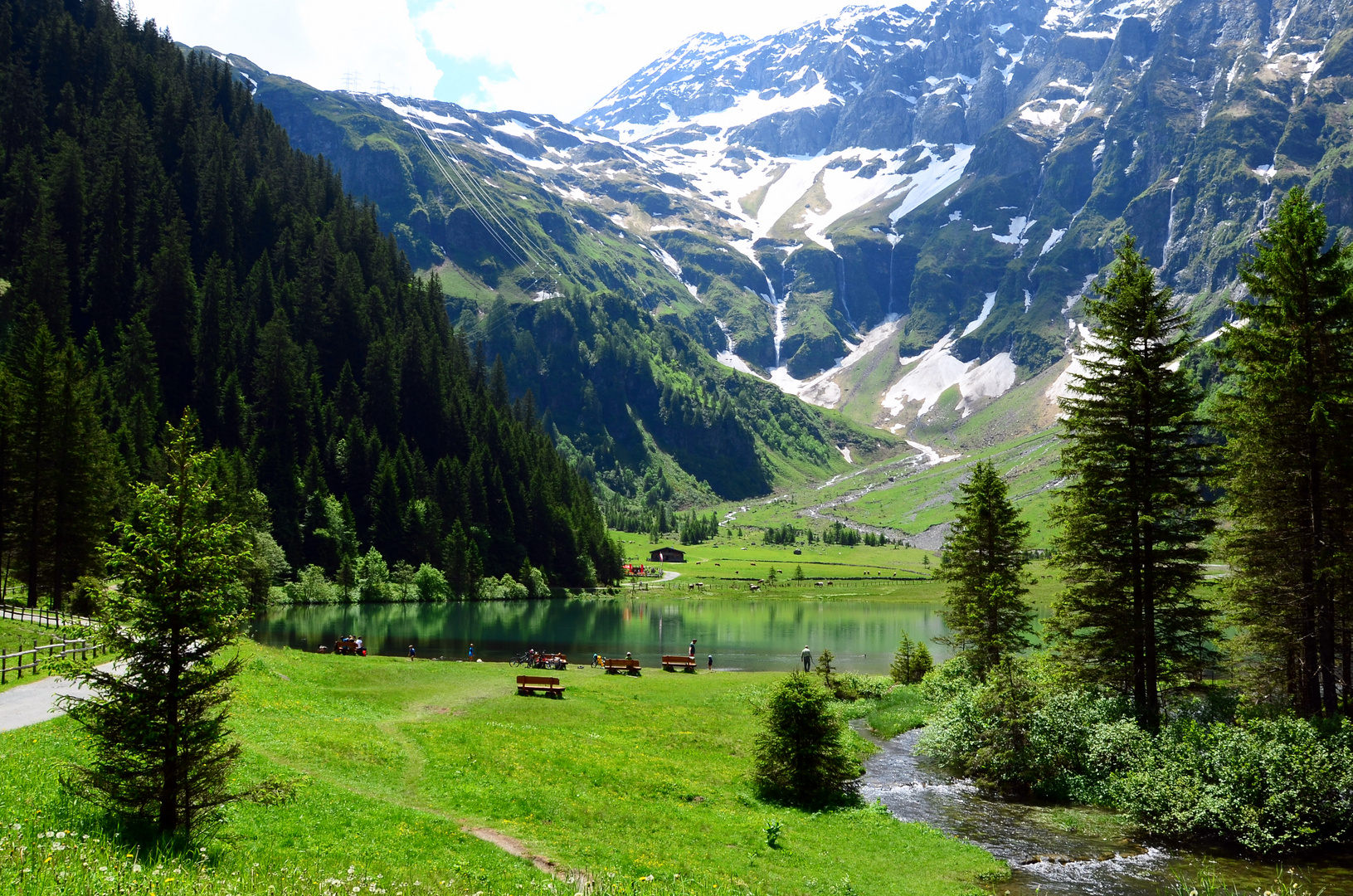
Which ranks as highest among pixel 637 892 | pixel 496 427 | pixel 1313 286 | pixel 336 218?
pixel 336 218

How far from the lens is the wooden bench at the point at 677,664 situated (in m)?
72.4

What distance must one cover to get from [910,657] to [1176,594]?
118 ft

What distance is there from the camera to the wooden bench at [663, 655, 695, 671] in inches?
2849

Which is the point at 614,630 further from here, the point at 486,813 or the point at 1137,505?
the point at 486,813

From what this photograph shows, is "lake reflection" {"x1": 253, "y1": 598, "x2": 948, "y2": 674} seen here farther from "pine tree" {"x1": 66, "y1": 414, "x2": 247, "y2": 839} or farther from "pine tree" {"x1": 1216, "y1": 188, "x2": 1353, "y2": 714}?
"pine tree" {"x1": 66, "y1": 414, "x2": 247, "y2": 839}

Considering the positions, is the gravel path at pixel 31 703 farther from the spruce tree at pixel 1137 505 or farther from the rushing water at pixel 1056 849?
the spruce tree at pixel 1137 505

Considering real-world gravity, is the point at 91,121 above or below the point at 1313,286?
above

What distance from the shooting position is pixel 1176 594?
37156mm

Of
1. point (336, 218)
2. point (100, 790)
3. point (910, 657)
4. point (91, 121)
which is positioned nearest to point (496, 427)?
point (336, 218)

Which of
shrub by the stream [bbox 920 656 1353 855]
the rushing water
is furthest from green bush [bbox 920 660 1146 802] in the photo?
the rushing water

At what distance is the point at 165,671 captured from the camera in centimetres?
1797

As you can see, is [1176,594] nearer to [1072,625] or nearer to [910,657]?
[1072,625]

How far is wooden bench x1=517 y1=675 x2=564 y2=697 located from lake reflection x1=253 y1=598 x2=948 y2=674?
29.1 meters

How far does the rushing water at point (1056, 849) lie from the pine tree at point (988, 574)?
15.6 m
